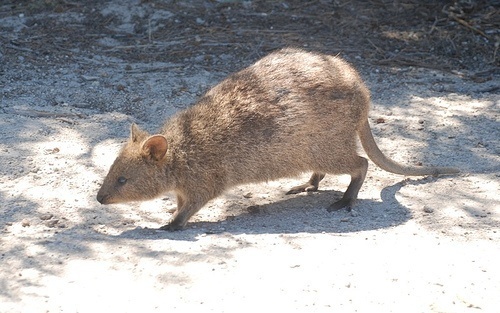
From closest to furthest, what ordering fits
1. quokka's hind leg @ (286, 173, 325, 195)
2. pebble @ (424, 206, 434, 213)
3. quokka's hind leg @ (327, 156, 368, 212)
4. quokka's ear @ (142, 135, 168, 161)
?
1. quokka's ear @ (142, 135, 168, 161)
2. pebble @ (424, 206, 434, 213)
3. quokka's hind leg @ (327, 156, 368, 212)
4. quokka's hind leg @ (286, 173, 325, 195)

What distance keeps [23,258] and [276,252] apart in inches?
63.6

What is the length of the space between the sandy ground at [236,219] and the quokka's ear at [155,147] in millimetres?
539

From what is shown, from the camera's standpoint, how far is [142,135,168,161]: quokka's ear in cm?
578

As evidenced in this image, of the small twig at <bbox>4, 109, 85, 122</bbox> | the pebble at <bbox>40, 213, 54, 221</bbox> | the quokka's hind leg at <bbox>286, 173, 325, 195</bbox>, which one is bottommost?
the quokka's hind leg at <bbox>286, 173, 325, 195</bbox>

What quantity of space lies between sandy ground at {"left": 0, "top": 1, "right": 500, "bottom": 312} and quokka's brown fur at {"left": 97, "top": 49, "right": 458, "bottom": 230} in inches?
12.0

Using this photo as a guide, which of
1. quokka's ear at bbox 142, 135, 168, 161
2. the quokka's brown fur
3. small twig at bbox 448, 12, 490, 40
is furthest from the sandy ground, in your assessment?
small twig at bbox 448, 12, 490, 40

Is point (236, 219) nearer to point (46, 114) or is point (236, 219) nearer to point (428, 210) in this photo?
point (428, 210)

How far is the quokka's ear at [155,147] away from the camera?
578cm

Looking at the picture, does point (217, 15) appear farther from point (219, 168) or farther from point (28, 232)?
point (28, 232)

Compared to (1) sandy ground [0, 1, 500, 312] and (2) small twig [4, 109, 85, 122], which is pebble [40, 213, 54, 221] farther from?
(2) small twig [4, 109, 85, 122]

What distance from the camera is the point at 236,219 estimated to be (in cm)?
605

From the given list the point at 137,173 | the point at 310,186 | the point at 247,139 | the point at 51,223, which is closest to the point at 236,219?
the point at 247,139

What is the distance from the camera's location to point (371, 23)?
32.8 feet

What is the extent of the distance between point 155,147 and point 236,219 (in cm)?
87
